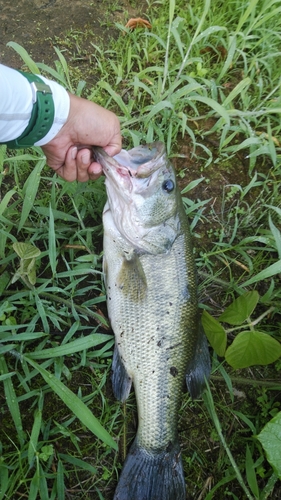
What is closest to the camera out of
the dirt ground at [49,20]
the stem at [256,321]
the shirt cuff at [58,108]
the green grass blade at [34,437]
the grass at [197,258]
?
the shirt cuff at [58,108]

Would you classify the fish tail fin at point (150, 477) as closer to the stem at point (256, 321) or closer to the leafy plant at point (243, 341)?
the leafy plant at point (243, 341)

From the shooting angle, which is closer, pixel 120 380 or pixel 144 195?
pixel 144 195

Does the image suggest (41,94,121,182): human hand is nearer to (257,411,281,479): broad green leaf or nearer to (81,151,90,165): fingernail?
(81,151,90,165): fingernail

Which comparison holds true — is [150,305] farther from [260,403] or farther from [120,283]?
[260,403]

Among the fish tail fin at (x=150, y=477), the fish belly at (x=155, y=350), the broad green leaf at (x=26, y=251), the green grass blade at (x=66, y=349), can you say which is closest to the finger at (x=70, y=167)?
the fish belly at (x=155, y=350)

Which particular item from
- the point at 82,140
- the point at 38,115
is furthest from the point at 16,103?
the point at 82,140

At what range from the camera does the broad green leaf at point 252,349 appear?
2592mm

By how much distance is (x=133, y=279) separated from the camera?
Answer: 271cm

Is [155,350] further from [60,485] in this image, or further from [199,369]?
[60,485]

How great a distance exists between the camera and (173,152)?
3.47 meters

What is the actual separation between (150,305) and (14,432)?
121 cm

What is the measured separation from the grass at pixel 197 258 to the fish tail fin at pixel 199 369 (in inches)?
5.5

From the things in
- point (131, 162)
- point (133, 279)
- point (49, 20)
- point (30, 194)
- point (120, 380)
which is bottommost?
point (120, 380)

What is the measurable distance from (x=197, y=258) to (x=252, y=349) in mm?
889
